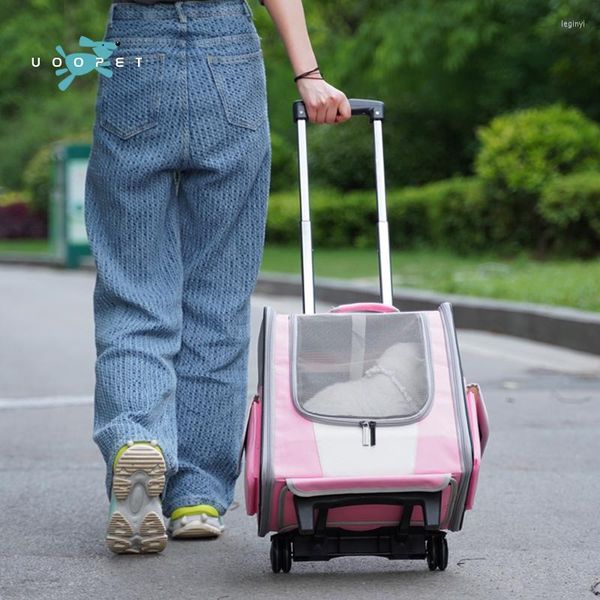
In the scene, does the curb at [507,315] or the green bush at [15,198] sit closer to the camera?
the curb at [507,315]

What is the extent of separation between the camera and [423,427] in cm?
319

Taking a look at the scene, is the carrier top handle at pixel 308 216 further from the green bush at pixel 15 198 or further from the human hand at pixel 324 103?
the green bush at pixel 15 198

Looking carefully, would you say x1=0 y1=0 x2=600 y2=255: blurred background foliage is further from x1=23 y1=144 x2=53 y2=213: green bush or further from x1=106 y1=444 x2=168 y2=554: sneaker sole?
x1=106 y1=444 x2=168 y2=554: sneaker sole

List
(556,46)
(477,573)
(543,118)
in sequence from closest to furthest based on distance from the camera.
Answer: (477,573)
(543,118)
(556,46)

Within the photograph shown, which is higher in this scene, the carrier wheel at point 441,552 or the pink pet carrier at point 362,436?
the pink pet carrier at point 362,436

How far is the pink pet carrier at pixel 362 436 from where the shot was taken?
3152 mm

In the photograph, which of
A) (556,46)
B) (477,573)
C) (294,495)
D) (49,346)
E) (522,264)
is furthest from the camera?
(556,46)

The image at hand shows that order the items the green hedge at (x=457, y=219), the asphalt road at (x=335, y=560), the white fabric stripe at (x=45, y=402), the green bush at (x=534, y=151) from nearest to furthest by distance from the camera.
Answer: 1. the asphalt road at (x=335, y=560)
2. the white fabric stripe at (x=45, y=402)
3. the green hedge at (x=457, y=219)
4. the green bush at (x=534, y=151)

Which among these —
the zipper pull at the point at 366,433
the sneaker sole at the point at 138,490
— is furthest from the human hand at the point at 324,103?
the sneaker sole at the point at 138,490

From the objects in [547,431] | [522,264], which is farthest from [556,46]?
[547,431]

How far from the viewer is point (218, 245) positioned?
3730 mm

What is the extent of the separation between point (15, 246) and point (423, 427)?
26916 millimetres

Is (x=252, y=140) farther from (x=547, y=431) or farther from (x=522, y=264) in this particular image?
(x=522, y=264)

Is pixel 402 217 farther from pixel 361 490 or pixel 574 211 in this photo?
pixel 361 490
